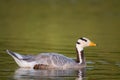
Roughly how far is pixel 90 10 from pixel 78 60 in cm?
3066

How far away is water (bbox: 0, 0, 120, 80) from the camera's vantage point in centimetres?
2391

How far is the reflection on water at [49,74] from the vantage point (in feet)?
73.8

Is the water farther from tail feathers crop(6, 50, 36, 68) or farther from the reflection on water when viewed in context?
tail feathers crop(6, 50, 36, 68)

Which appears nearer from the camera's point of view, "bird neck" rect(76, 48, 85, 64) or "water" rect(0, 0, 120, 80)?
"water" rect(0, 0, 120, 80)

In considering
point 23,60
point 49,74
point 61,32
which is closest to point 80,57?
point 23,60

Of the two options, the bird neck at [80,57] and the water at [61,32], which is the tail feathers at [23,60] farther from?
the bird neck at [80,57]

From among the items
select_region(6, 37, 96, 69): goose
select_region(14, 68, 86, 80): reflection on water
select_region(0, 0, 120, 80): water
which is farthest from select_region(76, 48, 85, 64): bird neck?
select_region(14, 68, 86, 80): reflection on water

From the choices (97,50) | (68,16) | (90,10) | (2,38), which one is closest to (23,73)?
(97,50)

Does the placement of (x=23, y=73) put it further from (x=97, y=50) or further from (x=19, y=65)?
(x=97, y=50)

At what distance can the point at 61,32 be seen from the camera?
3809cm

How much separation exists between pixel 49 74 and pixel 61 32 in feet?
48.0

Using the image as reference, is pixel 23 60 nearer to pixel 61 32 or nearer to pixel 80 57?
pixel 80 57

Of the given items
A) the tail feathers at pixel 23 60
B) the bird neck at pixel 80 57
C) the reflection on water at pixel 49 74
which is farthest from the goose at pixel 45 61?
the reflection on water at pixel 49 74

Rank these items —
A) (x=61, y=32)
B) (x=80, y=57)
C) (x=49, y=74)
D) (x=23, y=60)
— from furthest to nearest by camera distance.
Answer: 1. (x=61, y=32)
2. (x=80, y=57)
3. (x=23, y=60)
4. (x=49, y=74)
